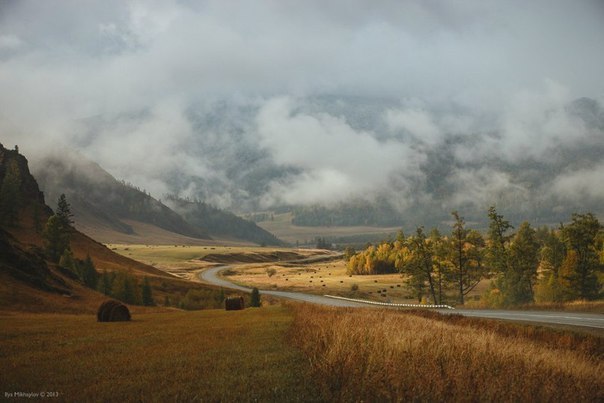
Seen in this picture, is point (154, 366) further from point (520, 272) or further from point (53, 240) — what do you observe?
point (53, 240)

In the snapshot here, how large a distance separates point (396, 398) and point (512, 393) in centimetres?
300

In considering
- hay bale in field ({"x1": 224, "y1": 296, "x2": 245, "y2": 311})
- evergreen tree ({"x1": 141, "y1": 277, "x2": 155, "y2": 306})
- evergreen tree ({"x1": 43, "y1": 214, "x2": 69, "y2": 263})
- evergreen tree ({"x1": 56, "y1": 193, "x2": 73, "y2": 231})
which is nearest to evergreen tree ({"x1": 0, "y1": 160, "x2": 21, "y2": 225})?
evergreen tree ({"x1": 56, "y1": 193, "x2": 73, "y2": 231})

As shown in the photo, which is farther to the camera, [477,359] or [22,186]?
[22,186]

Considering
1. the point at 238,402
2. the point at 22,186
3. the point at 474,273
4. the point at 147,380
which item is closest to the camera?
the point at 238,402

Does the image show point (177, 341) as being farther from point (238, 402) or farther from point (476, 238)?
point (476, 238)

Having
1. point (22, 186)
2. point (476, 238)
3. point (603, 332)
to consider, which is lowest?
point (603, 332)

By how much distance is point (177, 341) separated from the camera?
64.6ft

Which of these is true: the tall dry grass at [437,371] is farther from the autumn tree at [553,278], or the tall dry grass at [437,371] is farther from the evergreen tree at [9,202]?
A: the evergreen tree at [9,202]

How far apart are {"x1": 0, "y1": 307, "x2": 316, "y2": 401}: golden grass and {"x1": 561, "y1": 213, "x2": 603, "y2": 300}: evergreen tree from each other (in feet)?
222

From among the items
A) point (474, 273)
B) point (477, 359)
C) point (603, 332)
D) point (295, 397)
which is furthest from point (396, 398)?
point (474, 273)

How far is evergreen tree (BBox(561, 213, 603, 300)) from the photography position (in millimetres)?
72625

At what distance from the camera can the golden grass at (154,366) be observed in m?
11.3

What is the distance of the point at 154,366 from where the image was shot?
46.7 feet

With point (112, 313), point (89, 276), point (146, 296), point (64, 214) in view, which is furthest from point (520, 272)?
point (64, 214)
